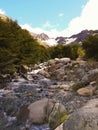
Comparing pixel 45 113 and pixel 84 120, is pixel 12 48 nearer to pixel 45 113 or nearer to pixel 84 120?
pixel 45 113

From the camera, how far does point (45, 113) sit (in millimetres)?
14633

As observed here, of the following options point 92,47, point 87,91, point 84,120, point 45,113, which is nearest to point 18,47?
point 92,47

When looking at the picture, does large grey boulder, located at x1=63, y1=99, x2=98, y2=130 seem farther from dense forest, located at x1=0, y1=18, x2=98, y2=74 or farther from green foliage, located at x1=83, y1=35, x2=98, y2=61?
green foliage, located at x1=83, y1=35, x2=98, y2=61

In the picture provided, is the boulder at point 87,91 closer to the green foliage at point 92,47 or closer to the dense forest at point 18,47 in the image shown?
the dense forest at point 18,47

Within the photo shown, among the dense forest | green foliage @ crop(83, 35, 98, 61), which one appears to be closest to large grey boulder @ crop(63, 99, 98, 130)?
the dense forest

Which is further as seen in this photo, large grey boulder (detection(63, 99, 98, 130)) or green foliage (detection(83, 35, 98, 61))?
green foliage (detection(83, 35, 98, 61))

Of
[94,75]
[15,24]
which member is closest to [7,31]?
[15,24]

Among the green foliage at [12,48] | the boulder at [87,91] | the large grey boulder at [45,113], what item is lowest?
the large grey boulder at [45,113]

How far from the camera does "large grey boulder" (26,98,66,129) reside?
1381cm

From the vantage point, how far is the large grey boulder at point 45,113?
13.8m

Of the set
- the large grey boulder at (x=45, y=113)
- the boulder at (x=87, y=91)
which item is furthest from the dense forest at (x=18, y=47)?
the large grey boulder at (x=45, y=113)

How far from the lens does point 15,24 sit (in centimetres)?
4284

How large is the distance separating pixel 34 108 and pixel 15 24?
2921cm

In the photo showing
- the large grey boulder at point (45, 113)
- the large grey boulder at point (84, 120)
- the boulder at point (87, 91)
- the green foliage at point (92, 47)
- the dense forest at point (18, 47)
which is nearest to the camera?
the large grey boulder at point (84, 120)
